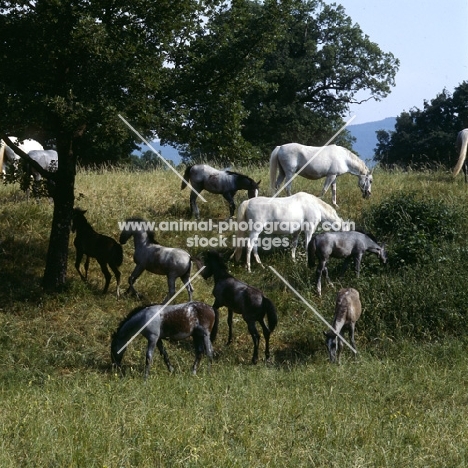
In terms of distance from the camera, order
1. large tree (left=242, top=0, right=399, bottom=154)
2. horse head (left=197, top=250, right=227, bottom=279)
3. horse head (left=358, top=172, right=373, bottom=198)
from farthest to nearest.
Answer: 1. large tree (left=242, top=0, right=399, bottom=154)
2. horse head (left=358, top=172, right=373, bottom=198)
3. horse head (left=197, top=250, right=227, bottom=279)

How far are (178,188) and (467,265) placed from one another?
28.8 ft

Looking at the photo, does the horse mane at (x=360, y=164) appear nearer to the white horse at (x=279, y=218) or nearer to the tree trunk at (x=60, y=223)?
the white horse at (x=279, y=218)

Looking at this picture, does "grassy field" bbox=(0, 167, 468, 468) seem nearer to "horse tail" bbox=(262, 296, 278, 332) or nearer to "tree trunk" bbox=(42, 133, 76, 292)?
"tree trunk" bbox=(42, 133, 76, 292)

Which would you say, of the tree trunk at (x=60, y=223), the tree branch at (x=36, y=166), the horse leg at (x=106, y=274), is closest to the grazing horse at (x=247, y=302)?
the horse leg at (x=106, y=274)

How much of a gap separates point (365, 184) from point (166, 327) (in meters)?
10.5

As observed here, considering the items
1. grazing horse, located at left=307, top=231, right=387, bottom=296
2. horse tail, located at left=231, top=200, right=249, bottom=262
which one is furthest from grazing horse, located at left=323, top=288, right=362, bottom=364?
horse tail, located at left=231, top=200, right=249, bottom=262

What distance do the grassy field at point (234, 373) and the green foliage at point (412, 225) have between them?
125 mm

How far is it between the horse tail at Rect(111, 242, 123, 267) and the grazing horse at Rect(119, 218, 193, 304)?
0.53 m

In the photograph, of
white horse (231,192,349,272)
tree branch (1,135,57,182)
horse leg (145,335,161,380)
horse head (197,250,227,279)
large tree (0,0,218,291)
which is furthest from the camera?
white horse (231,192,349,272)

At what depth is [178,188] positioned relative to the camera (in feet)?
71.8

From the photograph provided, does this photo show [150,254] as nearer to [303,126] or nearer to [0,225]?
[0,225]

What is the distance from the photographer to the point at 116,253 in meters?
15.6

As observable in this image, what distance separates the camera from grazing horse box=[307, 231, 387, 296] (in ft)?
50.5

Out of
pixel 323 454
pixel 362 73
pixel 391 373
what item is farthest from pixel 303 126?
pixel 323 454
